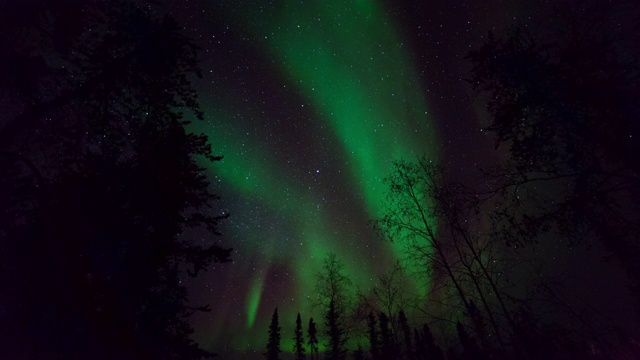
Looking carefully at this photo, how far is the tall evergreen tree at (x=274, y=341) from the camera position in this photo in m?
58.0

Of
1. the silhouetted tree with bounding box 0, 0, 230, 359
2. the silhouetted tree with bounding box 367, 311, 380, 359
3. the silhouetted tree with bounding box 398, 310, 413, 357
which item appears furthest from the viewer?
the silhouetted tree with bounding box 367, 311, 380, 359

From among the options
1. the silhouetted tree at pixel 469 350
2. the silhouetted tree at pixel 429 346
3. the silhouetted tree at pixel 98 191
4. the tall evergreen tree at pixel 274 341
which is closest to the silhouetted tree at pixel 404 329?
the silhouetted tree at pixel 469 350

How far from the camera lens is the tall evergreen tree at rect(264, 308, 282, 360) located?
5795 cm

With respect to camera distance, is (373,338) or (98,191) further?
(373,338)

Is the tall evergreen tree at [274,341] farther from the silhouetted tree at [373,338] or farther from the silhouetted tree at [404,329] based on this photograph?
the silhouetted tree at [404,329]

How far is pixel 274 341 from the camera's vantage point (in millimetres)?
58812

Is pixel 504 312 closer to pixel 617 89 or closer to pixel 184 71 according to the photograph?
pixel 617 89

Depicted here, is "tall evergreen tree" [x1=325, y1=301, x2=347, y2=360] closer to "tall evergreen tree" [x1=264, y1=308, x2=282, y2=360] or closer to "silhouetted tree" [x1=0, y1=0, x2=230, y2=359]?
"tall evergreen tree" [x1=264, y1=308, x2=282, y2=360]

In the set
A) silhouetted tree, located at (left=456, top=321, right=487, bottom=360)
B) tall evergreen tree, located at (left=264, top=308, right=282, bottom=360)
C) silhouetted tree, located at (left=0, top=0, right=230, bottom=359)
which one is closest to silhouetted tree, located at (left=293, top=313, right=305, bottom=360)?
tall evergreen tree, located at (left=264, top=308, right=282, bottom=360)

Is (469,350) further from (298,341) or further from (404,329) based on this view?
(298,341)

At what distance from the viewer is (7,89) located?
24.3 ft

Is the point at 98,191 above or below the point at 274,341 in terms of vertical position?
below

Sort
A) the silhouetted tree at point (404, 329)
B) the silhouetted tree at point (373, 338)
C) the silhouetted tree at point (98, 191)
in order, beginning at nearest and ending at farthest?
the silhouetted tree at point (98, 191) < the silhouetted tree at point (404, 329) < the silhouetted tree at point (373, 338)

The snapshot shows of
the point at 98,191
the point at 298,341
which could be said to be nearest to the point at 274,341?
the point at 298,341
